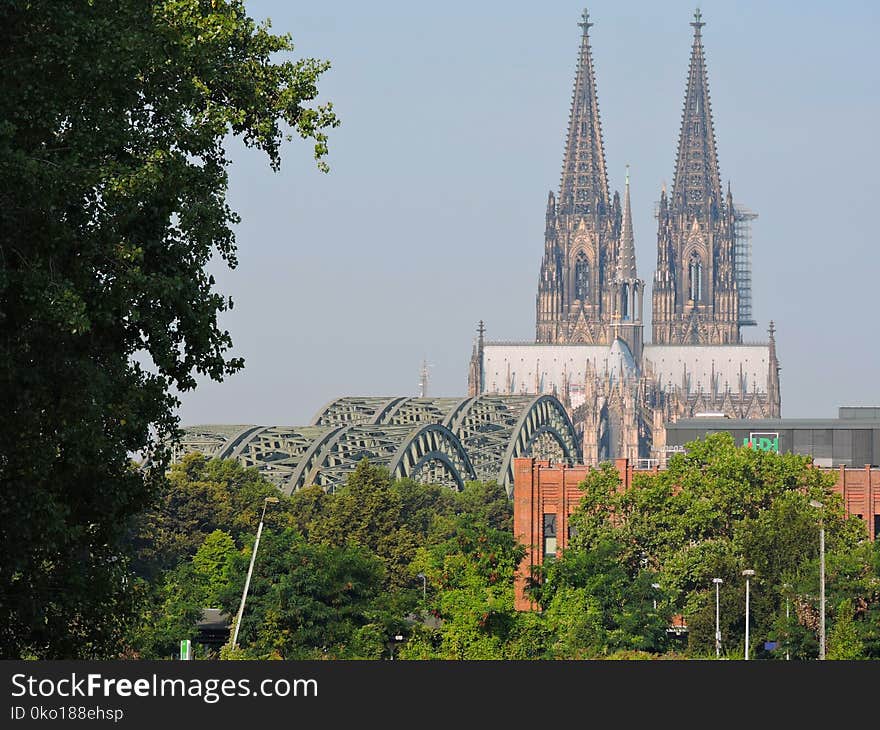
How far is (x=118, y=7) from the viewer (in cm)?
3294

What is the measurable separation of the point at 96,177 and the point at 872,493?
101 meters

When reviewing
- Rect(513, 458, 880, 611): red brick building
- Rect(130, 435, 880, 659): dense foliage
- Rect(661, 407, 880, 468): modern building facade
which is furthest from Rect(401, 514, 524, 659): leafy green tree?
Rect(661, 407, 880, 468): modern building facade

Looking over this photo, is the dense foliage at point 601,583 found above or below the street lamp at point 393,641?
above

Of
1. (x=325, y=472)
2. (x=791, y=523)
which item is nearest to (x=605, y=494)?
(x=791, y=523)

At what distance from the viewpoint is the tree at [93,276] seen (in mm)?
31062

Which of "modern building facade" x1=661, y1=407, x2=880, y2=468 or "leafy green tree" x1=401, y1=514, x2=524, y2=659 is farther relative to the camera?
"modern building facade" x1=661, y1=407, x2=880, y2=468

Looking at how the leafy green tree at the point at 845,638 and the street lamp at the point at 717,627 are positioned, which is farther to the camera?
the street lamp at the point at 717,627

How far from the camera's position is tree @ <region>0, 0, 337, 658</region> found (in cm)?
3106

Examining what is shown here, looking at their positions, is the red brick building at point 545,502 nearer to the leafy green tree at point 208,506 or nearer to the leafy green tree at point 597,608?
the leafy green tree at point 208,506

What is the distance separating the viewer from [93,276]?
3272 centimetres

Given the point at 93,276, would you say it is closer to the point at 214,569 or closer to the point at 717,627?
the point at 717,627

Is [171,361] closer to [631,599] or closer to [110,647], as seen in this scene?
[110,647]

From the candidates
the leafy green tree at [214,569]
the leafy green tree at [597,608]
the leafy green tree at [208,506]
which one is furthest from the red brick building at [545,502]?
the leafy green tree at [597,608]

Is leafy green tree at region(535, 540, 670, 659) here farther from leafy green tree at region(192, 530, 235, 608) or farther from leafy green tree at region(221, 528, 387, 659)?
leafy green tree at region(192, 530, 235, 608)
